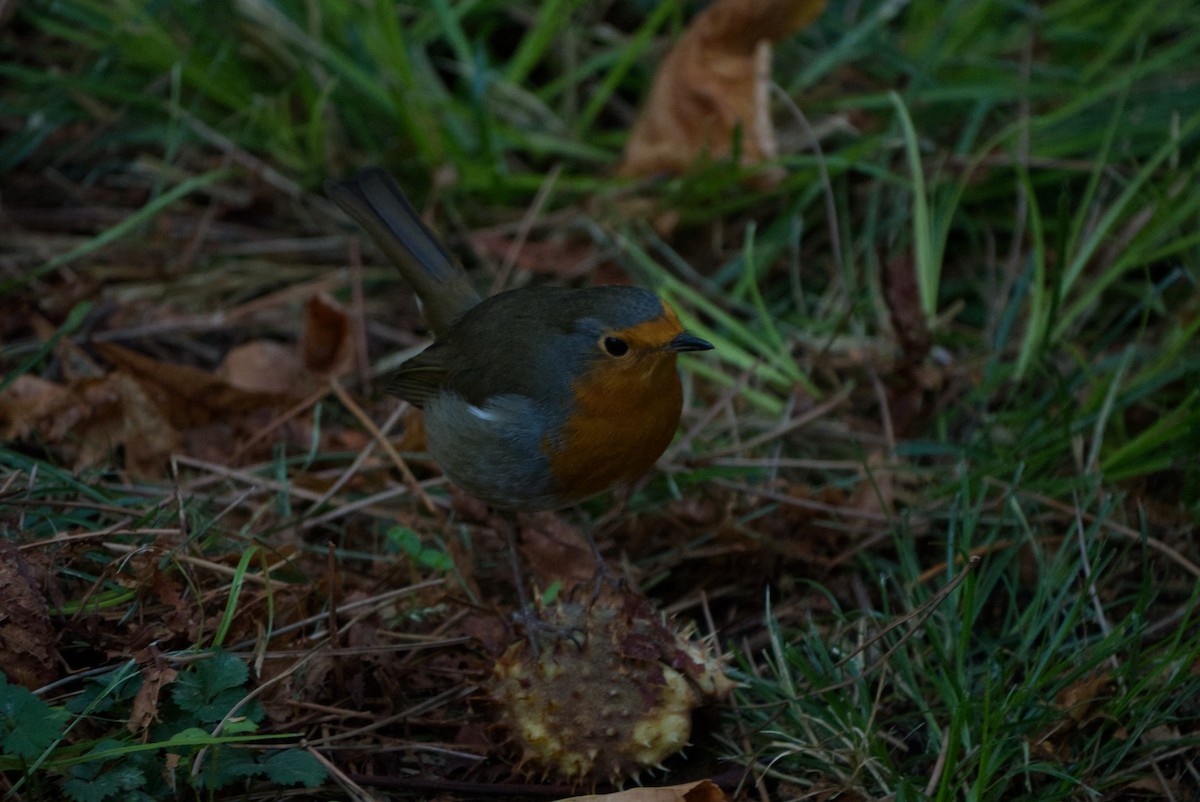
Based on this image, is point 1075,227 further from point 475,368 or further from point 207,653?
point 207,653

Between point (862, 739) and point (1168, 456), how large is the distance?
1450 millimetres

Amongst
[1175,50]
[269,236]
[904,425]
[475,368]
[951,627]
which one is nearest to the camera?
[951,627]

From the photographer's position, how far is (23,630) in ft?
8.87

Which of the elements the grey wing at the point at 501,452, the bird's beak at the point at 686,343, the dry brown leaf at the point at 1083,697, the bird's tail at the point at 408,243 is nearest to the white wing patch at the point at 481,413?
the grey wing at the point at 501,452

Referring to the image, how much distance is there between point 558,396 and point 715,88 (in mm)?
2226

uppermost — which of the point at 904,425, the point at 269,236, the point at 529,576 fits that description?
the point at 269,236

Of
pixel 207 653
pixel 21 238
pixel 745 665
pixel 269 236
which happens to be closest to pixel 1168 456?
pixel 745 665

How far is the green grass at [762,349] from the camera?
2857 mm

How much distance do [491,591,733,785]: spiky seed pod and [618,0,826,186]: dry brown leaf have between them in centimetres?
263

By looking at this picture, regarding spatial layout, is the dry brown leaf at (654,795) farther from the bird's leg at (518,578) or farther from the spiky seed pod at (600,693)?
the bird's leg at (518,578)

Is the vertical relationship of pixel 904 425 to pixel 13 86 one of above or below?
below

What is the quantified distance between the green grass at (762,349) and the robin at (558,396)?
34 cm

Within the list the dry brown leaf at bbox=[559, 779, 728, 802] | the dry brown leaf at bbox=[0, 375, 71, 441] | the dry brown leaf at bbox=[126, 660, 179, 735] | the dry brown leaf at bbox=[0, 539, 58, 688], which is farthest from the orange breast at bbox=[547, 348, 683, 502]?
the dry brown leaf at bbox=[0, 375, 71, 441]

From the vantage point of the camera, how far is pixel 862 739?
274cm
